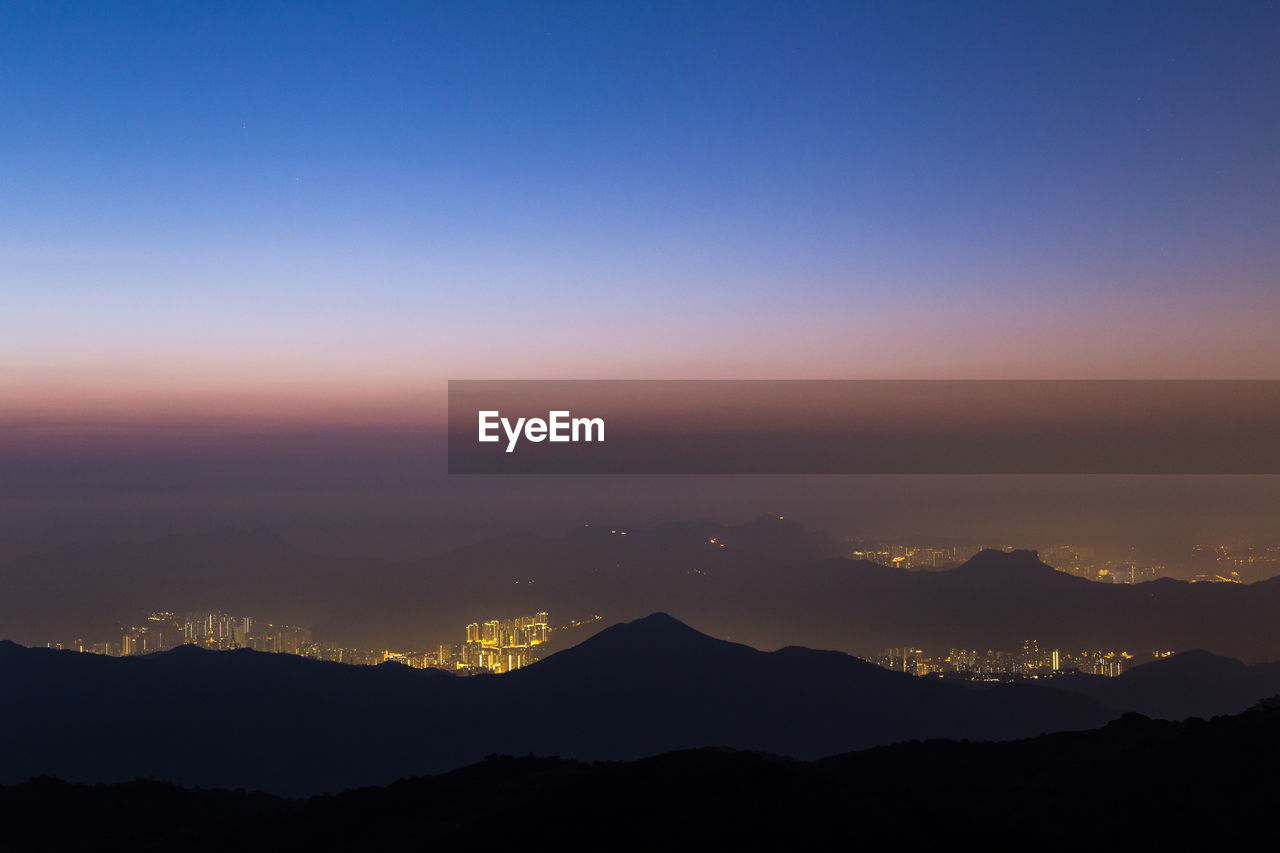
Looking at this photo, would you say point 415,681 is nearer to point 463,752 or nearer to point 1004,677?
point 463,752

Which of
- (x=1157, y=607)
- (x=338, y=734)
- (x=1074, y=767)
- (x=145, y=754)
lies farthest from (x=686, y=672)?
(x=1157, y=607)

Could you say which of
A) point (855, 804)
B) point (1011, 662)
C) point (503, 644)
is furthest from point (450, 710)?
point (1011, 662)

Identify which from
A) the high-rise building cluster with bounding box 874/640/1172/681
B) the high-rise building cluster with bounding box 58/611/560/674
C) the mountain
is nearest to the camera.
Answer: the mountain

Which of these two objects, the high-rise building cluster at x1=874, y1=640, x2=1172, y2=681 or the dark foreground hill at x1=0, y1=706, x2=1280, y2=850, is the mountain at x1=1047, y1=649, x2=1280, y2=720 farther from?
the dark foreground hill at x1=0, y1=706, x2=1280, y2=850

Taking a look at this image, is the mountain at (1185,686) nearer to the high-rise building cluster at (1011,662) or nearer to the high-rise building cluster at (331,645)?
the high-rise building cluster at (1011,662)

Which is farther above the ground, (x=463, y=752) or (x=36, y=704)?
(x=36, y=704)

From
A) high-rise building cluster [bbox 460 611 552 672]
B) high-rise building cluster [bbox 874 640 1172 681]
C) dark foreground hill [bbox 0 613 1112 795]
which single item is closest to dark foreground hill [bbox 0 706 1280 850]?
dark foreground hill [bbox 0 613 1112 795]

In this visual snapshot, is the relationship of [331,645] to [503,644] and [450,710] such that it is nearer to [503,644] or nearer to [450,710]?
[503,644]
